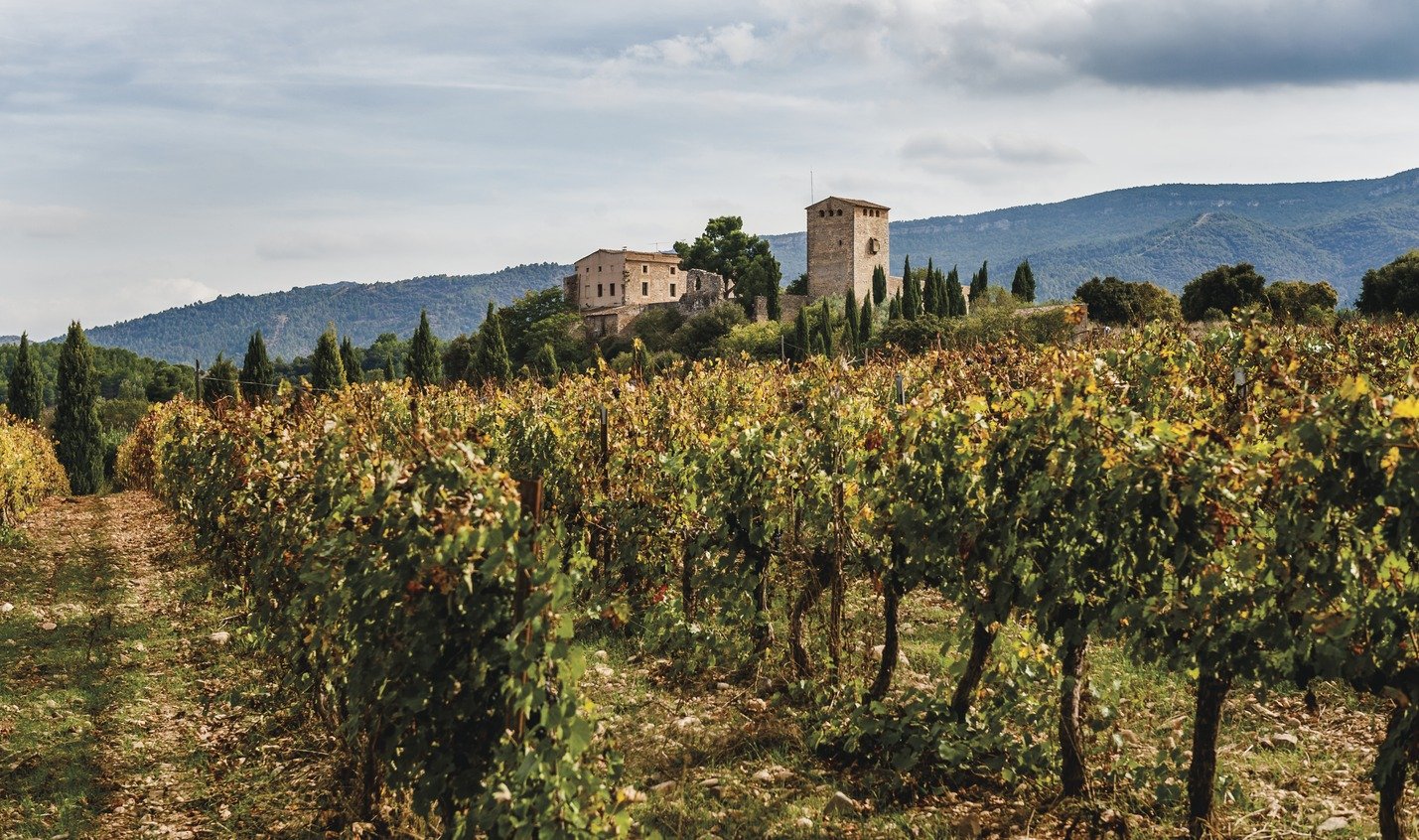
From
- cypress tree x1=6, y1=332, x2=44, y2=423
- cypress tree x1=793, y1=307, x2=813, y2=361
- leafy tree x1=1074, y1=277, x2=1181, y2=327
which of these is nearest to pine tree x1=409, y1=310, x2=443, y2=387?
cypress tree x1=6, y1=332, x2=44, y2=423

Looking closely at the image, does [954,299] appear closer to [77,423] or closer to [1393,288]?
[1393,288]

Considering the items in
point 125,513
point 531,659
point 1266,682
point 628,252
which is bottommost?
point 125,513

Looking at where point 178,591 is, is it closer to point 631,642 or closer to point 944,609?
point 631,642

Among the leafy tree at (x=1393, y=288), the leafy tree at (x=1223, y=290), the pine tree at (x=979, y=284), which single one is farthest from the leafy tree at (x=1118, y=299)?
the leafy tree at (x=1393, y=288)

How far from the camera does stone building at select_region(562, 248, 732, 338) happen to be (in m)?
74.5

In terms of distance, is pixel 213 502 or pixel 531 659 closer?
pixel 531 659

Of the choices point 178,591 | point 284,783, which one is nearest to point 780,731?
point 284,783

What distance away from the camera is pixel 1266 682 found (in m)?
4.13

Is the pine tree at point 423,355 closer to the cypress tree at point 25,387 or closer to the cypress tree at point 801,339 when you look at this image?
the cypress tree at point 25,387

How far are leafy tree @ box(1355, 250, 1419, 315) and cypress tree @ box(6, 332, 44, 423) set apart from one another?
169 ft

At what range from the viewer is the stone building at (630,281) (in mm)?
74500

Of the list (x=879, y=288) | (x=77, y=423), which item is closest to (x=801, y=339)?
(x=879, y=288)

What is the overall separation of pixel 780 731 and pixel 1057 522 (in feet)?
7.57

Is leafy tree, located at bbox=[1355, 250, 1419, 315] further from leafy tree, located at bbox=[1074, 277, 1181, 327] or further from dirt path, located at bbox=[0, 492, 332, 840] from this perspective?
dirt path, located at bbox=[0, 492, 332, 840]
